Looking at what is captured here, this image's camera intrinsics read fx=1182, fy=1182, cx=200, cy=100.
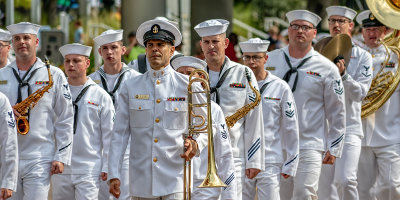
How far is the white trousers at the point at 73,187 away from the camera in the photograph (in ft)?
42.5

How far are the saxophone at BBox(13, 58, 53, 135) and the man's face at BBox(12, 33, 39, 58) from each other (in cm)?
39

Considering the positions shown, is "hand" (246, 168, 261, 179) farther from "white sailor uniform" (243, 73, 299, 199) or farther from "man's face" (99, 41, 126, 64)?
"man's face" (99, 41, 126, 64)

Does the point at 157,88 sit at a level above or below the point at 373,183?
above

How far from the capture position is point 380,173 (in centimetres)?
1520

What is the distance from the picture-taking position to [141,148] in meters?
→ 10.4

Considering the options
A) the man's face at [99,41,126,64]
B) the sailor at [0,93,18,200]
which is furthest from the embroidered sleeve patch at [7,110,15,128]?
the man's face at [99,41,126,64]

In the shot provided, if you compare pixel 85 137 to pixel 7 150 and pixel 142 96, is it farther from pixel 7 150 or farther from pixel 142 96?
pixel 142 96

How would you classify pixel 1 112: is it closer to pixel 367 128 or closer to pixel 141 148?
pixel 141 148

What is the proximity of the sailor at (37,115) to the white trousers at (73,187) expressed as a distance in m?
0.75

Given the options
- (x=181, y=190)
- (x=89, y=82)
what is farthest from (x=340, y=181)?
(x=181, y=190)

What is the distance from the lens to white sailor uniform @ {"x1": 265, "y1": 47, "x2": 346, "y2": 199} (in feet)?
43.5

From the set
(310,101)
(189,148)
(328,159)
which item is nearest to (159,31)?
(189,148)

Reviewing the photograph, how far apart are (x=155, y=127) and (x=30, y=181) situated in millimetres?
2069

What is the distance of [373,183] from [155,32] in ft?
18.7
